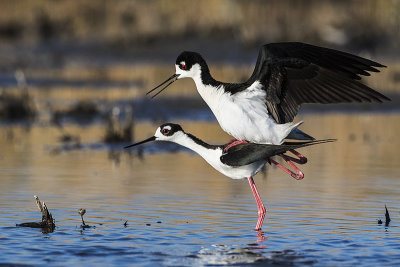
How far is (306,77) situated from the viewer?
7727 mm

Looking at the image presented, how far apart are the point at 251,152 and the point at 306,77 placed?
78 cm

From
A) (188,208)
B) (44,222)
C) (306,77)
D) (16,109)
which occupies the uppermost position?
(16,109)

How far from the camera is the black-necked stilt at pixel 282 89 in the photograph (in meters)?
7.56

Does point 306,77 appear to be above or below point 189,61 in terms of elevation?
below

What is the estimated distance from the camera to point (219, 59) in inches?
913

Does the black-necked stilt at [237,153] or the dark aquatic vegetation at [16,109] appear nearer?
the black-necked stilt at [237,153]

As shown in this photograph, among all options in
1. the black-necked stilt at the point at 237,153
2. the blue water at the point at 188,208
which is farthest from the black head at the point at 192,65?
the blue water at the point at 188,208

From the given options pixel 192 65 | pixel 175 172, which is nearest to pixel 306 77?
pixel 192 65

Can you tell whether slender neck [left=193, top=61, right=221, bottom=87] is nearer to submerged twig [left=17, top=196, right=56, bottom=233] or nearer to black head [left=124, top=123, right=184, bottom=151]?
black head [left=124, top=123, right=184, bottom=151]

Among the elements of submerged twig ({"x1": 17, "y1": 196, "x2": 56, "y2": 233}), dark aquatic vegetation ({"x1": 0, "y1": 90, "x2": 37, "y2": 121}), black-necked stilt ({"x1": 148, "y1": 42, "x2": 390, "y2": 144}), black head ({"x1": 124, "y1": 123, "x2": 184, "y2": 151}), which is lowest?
submerged twig ({"x1": 17, "y1": 196, "x2": 56, "y2": 233})

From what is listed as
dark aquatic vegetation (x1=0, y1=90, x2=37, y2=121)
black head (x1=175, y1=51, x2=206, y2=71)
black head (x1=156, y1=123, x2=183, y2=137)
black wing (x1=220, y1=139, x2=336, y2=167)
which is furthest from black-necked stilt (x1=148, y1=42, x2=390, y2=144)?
dark aquatic vegetation (x1=0, y1=90, x2=37, y2=121)

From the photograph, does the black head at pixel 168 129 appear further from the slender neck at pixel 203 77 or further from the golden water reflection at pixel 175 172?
the golden water reflection at pixel 175 172

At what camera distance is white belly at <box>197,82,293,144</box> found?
24.8ft

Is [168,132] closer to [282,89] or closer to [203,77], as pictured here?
[203,77]
